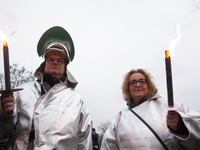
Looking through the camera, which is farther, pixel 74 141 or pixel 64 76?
pixel 64 76

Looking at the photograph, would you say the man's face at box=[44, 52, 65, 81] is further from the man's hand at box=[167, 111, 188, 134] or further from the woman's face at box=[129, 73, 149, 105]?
the man's hand at box=[167, 111, 188, 134]

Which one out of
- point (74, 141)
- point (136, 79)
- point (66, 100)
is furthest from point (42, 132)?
point (136, 79)

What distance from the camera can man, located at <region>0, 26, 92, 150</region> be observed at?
1.84m

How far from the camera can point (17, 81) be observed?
12273 millimetres

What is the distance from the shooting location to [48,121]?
1.94 meters

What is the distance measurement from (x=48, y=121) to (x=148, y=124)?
1249 millimetres

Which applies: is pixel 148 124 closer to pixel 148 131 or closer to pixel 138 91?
pixel 148 131

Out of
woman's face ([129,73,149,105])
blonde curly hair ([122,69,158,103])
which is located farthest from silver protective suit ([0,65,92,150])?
blonde curly hair ([122,69,158,103])

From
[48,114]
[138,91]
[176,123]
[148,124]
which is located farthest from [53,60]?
[176,123]

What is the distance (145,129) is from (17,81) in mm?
11722

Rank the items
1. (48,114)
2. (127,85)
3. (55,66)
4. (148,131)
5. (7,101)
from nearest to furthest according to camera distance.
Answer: (7,101) < (48,114) < (148,131) < (55,66) < (127,85)

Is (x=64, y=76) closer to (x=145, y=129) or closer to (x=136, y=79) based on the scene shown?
(x=136, y=79)

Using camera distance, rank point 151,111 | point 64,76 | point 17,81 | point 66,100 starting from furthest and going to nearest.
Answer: point 17,81, point 64,76, point 151,111, point 66,100

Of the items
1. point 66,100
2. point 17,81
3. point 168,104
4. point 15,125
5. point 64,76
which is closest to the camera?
point 168,104
